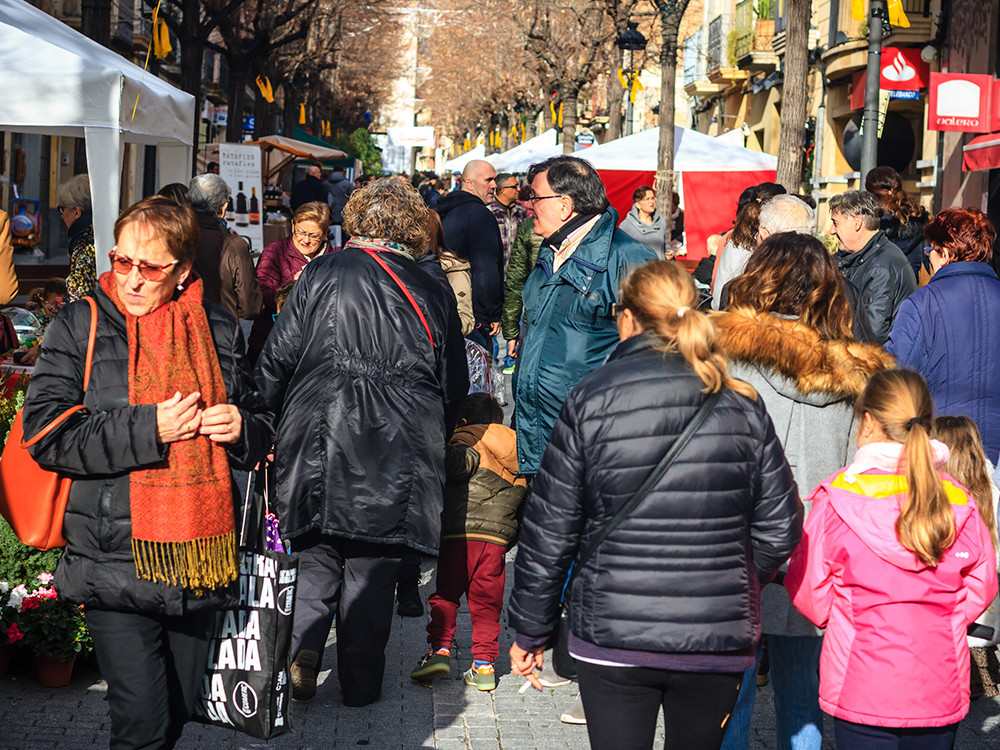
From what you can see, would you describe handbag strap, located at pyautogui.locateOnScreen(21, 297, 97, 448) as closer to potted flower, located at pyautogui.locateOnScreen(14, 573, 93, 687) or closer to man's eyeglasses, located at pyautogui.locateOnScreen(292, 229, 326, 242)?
potted flower, located at pyautogui.locateOnScreen(14, 573, 93, 687)

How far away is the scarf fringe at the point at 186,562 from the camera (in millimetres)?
3303

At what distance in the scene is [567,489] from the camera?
120 inches

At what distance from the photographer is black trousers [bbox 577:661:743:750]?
303cm

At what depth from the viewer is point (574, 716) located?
4910mm

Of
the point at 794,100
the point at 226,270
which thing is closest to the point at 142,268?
the point at 226,270

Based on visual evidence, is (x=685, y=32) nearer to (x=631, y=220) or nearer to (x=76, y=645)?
(x=631, y=220)

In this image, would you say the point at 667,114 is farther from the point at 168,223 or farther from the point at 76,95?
the point at 168,223

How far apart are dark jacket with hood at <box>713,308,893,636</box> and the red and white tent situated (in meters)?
13.6

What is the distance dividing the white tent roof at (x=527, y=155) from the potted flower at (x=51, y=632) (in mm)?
16702

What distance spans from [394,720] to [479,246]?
4.60m

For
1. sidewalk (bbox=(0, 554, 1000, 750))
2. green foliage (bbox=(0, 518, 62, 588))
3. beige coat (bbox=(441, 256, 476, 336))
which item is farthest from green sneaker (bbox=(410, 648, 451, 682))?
beige coat (bbox=(441, 256, 476, 336))

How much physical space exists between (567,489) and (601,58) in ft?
105

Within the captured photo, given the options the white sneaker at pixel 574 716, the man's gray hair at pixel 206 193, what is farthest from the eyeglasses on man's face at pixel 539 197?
the man's gray hair at pixel 206 193

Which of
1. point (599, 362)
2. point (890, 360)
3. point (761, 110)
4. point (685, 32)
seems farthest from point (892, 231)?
point (685, 32)
